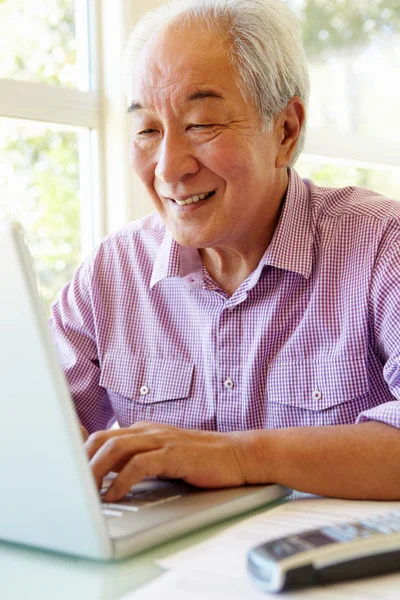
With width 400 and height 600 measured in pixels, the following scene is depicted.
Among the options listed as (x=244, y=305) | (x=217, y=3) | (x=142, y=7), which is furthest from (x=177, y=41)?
(x=142, y=7)

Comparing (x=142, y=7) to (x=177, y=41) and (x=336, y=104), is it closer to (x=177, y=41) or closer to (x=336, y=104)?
(x=177, y=41)

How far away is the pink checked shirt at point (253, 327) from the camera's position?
4.79ft

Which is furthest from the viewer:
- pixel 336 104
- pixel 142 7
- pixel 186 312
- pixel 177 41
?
pixel 336 104

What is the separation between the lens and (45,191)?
231 centimetres

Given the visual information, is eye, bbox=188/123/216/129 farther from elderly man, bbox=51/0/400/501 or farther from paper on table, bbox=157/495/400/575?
paper on table, bbox=157/495/400/575

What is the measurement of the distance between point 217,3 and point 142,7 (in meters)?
0.80

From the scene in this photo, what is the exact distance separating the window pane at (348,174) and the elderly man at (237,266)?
4.88ft

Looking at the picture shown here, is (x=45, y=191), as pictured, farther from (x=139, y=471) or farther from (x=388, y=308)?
(x=139, y=471)

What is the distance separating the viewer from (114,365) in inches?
65.5

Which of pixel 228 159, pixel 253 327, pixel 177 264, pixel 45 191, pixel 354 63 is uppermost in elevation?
pixel 354 63

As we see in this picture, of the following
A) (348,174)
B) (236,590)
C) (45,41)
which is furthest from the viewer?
(348,174)

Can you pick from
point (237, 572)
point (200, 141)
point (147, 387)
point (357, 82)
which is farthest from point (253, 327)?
point (357, 82)

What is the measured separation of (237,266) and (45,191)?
0.87 metres

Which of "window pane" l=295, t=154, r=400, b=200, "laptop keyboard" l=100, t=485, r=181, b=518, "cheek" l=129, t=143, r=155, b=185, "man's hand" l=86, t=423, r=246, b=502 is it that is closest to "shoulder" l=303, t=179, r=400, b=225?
"cheek" l=129, t=143, r=155, b=185
